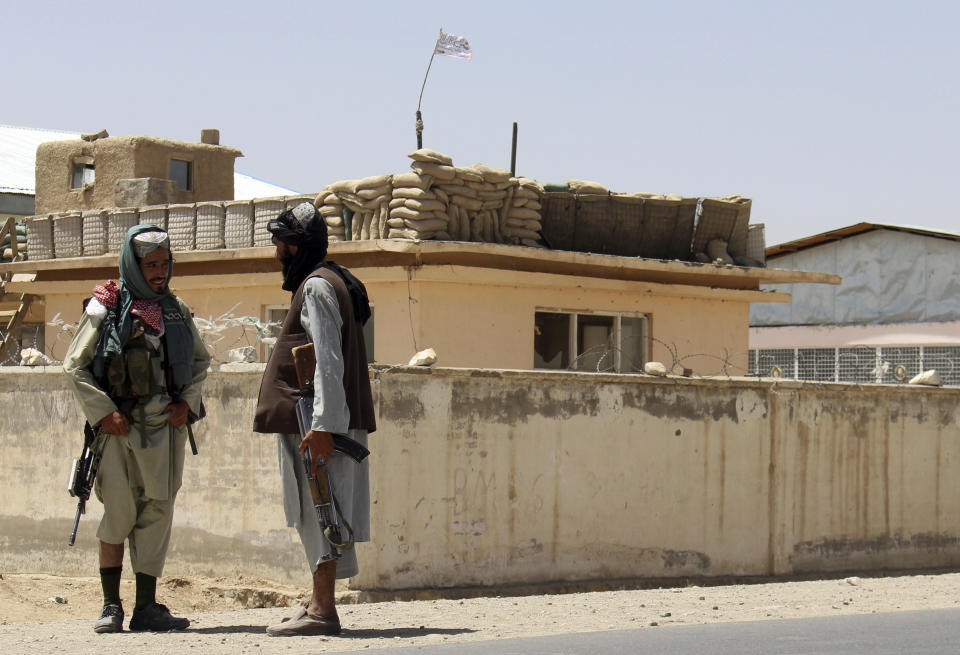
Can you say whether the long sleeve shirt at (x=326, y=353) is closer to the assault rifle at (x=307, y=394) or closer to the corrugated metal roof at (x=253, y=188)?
the assault rifle at (x=307, y=394)

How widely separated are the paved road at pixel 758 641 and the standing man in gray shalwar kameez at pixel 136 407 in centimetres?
139

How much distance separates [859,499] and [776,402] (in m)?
1.34

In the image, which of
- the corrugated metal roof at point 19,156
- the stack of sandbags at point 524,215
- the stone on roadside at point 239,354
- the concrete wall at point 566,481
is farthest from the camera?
the corrugated metal roof at point 19,156

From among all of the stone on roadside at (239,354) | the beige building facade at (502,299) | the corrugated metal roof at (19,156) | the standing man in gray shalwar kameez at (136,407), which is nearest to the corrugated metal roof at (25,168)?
the corrugated metal roof at (19,156)

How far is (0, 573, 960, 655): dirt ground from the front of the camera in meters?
6.05

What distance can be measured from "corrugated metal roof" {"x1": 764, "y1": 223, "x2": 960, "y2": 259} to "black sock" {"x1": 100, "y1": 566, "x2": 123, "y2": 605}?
65.4 ft

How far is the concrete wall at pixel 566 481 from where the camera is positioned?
8.73 meters

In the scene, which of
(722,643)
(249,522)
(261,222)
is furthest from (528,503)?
(261,222)

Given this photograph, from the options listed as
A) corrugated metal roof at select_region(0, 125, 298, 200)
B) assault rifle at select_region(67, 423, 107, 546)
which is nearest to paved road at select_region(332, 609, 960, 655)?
assault rifle at select_region(67, 423, 107, 546)

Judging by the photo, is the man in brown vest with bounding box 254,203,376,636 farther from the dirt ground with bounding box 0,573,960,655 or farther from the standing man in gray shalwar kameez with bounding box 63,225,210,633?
the standing man in gray shalwar kameez with bounding box 63,225,210,633

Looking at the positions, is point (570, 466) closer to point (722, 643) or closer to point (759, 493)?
point (759, 493)

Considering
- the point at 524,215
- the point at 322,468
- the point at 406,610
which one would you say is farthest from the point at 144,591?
the point at 524,215

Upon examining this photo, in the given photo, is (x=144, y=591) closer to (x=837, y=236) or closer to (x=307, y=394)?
(x=307, y=394)

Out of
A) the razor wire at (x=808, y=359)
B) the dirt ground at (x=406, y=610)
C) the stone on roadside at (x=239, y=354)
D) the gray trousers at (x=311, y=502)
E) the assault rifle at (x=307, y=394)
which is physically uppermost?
the razor wire at (x=808, y=359)
